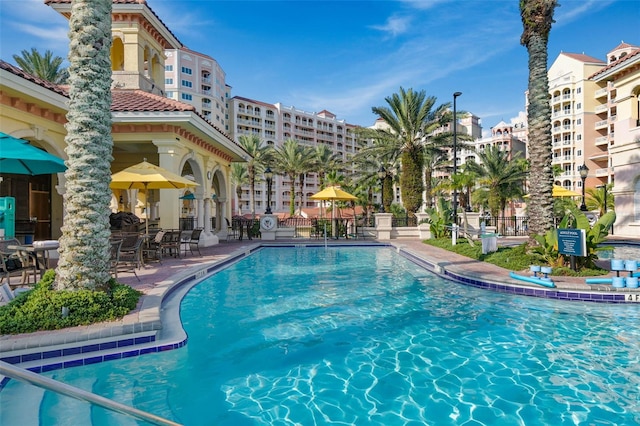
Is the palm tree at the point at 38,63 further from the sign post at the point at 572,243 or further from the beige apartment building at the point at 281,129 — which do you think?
the beige apartment building at the point at 281,129

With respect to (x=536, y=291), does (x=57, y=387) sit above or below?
above

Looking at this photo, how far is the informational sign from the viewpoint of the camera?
31.1ft

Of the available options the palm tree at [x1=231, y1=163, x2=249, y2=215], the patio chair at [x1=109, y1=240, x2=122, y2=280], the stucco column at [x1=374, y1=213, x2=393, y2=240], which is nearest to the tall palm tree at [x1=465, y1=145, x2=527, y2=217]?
the stucco column at [x1=374, y1=213, x2=393, y2=240]

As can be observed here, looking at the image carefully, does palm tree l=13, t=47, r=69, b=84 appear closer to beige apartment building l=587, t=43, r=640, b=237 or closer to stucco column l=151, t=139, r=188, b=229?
stucco column l=151, t=139, r=188, b=229

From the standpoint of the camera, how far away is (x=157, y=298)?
7.12 metres

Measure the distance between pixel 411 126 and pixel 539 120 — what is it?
14971 mm

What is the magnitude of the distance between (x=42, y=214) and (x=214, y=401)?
15.8 meters

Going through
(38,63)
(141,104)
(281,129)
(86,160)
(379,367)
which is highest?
(281,129)

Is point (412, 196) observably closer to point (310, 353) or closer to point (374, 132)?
point (374, 132)

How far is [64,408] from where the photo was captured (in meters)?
Result: 3.79

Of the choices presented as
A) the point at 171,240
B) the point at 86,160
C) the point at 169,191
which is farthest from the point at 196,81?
the point at 86,160

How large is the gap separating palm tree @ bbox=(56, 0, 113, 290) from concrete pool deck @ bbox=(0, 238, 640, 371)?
0.91 meters

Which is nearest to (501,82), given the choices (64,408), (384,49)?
(384,49)

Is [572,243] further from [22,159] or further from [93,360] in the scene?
[22,159]
